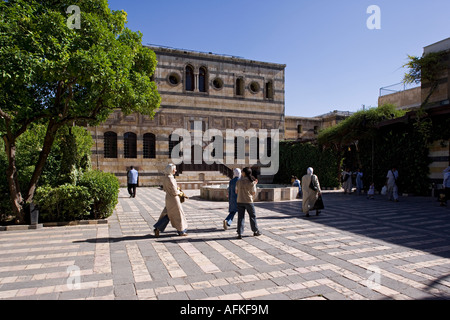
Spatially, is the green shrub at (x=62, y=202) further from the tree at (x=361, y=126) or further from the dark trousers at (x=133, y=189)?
the tree at (x=361, y=126)

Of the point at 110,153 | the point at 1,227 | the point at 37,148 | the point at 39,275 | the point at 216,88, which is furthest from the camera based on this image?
the point at 216,88

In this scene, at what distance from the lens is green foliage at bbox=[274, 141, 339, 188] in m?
21.4

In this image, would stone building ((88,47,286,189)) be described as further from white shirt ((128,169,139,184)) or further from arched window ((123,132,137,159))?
white shirt ((128,169,139,184))

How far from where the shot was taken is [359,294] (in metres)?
3.80

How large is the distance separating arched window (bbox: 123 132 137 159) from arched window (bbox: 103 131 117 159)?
690mm

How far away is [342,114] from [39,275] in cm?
3022

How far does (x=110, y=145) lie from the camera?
70.6 feet

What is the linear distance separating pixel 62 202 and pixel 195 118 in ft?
51.6

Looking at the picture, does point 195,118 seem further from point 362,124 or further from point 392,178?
point 392,178

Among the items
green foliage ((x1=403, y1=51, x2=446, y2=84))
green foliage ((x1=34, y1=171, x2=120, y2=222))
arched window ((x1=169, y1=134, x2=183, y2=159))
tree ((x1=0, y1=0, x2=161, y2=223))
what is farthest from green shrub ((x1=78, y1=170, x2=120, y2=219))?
green foliage ((x1=403, y1=51, x2=446, y2=84))

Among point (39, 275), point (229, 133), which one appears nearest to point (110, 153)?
point (229, 133)

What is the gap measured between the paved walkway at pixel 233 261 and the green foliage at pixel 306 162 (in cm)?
1275

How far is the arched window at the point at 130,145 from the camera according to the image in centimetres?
2184
